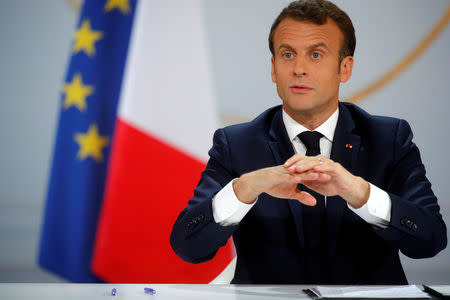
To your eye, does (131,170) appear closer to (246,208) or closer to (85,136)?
(85,136)

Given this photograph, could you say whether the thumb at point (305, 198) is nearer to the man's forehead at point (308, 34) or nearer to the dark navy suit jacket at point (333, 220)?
the dark navy suit jacket at point (333, 220)

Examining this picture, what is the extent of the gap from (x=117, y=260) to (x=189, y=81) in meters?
1.35

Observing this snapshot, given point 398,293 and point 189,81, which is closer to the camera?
point 398,293

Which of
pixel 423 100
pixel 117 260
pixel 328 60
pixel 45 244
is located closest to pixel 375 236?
pixel 328 60

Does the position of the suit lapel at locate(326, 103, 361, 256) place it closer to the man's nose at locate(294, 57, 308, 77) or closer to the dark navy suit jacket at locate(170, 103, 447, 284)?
the dark navy suit jacket at locate(170, 103, 447, 284)

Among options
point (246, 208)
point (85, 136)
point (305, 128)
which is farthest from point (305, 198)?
point (85, 136)

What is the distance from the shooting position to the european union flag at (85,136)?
A: 3.75 meters

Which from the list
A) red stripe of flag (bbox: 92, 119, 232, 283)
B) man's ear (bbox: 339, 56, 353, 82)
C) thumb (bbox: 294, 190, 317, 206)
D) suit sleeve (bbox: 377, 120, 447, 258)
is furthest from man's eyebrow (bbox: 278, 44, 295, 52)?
red stripe of flag (bbox: 92, 119, 232, 283)

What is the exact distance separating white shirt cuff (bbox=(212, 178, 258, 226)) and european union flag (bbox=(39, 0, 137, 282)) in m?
1.71

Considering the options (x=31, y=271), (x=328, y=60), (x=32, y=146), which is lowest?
(x=31, y=271)

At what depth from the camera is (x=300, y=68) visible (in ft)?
8.47

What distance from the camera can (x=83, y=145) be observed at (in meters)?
3.76

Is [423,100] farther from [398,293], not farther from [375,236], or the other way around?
[398,293]

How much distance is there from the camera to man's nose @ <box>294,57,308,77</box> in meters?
2.58
